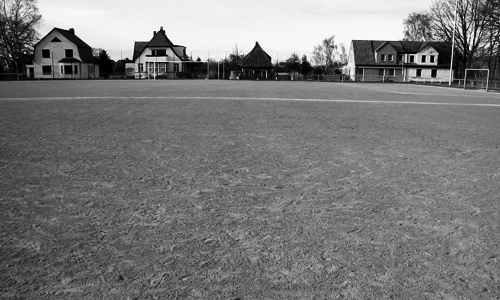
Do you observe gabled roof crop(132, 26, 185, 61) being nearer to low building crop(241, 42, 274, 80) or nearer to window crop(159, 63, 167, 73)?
window crop(159, 63, 167, 73)

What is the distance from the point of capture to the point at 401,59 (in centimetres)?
7538

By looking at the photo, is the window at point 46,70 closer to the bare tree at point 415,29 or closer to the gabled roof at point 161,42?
the gabled roof at point 161,42

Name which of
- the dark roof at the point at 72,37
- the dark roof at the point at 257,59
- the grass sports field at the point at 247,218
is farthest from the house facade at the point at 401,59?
the grass sports field at the point at 247,218

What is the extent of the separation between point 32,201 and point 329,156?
3922 mm

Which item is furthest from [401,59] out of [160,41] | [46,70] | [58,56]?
[46,70]

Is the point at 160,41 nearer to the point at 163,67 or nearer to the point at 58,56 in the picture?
the point at 163,67

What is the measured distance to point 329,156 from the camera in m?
6.33

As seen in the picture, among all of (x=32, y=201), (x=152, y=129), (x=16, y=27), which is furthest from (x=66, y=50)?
(x=32, y=201)

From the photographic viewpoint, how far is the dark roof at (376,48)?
243ft

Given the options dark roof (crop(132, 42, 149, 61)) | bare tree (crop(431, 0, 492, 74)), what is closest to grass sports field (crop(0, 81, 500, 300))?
bare tree (crop(431, 0, 492, 74))

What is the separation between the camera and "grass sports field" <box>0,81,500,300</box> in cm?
256

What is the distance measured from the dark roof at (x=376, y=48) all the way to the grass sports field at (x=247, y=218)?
70367 mm

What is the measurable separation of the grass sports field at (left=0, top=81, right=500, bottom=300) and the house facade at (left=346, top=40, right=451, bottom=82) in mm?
70247

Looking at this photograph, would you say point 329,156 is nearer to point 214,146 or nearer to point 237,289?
point 214,146
